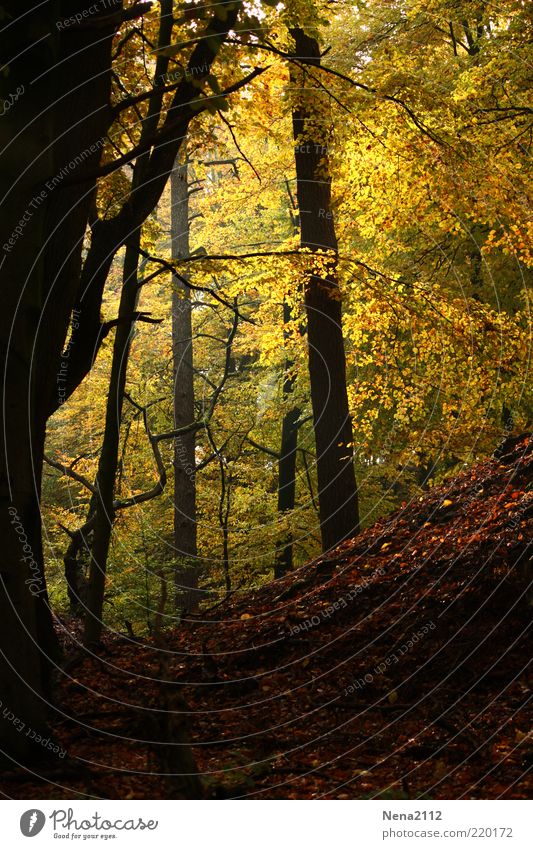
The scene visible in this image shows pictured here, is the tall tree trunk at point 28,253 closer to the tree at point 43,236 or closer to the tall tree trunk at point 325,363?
the tree at point 43,236

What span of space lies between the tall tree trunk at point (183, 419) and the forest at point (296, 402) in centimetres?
9

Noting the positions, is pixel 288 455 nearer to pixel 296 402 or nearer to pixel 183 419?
pixel 296 402

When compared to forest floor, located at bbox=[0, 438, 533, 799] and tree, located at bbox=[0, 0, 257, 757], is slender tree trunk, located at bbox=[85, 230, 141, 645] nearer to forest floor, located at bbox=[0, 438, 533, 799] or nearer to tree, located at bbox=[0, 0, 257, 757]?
forest floor, located at bbox=[0, 438, 533, 799]

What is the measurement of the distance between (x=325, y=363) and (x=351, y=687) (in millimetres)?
7273

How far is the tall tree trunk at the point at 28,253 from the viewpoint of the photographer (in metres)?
5.25

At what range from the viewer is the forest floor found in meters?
5.01

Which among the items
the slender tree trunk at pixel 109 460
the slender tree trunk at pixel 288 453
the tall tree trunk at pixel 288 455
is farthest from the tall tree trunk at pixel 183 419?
the slender tree trunk at pixel 109 460

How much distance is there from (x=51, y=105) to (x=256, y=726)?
476 cm

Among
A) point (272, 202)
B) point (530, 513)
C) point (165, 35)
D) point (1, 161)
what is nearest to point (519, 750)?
point (530, 513)

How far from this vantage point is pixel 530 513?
8180 mm

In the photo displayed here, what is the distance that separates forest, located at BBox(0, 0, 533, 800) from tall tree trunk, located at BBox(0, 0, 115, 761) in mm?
21

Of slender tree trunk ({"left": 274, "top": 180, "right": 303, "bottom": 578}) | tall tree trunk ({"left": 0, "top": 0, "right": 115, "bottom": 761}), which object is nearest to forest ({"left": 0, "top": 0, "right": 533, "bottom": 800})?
tall tree trunk ({"left": 0, "top": 0, "right": 115, "bottom": 761})

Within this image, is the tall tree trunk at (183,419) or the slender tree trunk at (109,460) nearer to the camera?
the slender tree trunk at (109,460)
